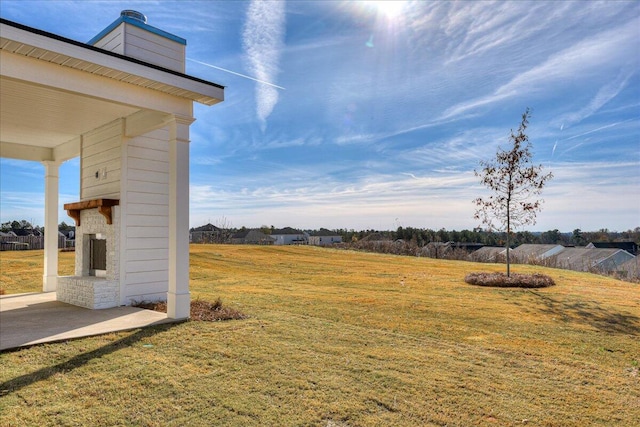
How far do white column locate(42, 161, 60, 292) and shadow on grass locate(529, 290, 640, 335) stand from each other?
37.1 ft

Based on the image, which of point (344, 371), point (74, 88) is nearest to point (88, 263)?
point (74, 88)

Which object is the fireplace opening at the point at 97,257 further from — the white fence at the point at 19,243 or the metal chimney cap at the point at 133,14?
the white fence at the point at 19,243

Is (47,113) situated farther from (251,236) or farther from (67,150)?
(251,236)

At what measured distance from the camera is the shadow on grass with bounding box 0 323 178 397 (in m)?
3.32

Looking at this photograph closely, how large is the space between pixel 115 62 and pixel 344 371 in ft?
16.0

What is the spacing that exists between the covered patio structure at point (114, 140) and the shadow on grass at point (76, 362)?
73cm

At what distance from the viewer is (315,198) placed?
2228cm

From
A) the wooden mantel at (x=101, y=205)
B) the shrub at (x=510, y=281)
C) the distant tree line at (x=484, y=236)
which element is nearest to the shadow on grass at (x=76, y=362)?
the wooden mantel at (x=101, y=205)

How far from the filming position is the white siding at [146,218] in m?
7.18

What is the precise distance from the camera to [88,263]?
8.06m

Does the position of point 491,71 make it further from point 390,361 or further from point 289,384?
point 289,384

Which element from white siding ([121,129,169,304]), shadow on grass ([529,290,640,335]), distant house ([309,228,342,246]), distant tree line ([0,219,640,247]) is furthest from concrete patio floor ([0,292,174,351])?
distant house ([309,228,342,246])

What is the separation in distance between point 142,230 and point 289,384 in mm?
5264

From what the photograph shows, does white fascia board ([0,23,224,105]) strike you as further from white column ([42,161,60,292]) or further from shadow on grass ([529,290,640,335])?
shadow on grass ([529,290,640,335])
